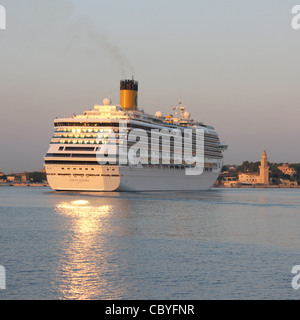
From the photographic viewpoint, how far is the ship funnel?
106m

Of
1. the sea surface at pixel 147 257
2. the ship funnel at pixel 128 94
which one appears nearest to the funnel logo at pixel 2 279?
the sea surface at pixel 147 257

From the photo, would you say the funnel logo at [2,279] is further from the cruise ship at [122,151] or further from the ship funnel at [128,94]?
the ship funnel at [128,94]

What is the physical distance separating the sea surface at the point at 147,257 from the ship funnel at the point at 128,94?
58184 millimetres

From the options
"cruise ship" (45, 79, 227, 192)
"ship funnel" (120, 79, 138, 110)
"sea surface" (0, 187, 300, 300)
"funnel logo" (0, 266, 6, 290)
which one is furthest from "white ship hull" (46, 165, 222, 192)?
"funnel logo" (0, 266, 6, 290)

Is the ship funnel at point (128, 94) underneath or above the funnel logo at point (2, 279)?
above

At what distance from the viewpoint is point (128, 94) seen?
10669 cm

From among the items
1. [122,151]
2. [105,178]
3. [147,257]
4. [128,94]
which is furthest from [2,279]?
[128,94]

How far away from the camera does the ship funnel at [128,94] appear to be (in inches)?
4193

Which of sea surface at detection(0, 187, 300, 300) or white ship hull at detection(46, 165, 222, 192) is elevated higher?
white ship hull at detection(46, 165, 222, 192)

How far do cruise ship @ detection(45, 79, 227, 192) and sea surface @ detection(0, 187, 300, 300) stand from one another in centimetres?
3278

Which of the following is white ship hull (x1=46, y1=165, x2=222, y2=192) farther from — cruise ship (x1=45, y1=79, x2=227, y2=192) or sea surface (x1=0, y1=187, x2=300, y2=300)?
sea surface (x1=0, y1=187, x2=300, y2=300)

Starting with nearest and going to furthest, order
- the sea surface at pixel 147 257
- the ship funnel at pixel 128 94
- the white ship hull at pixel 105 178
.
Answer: the sea surface at pixel 147 257 < the white ship hull at pixel 105 178 < the ship funnel at pixel 128 94

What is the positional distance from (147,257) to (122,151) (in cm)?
5670

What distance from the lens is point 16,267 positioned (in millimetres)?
25969
